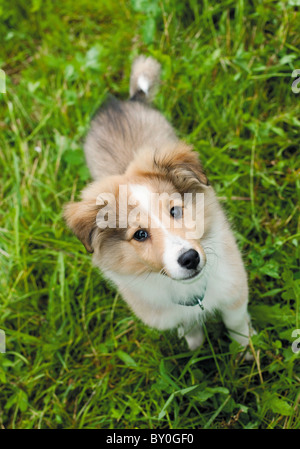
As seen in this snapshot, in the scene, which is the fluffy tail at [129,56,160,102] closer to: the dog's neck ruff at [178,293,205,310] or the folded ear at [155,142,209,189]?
the folded ear at [155,142,209,189]

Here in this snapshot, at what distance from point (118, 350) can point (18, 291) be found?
3.22ft

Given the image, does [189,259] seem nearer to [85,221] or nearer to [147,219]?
[147,219]

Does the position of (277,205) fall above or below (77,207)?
below

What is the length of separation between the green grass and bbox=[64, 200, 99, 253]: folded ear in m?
1.02

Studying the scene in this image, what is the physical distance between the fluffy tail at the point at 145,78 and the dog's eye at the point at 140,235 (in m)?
1.74

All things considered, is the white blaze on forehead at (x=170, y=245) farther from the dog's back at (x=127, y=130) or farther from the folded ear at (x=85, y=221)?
the dog's back at (x=127, y=130)

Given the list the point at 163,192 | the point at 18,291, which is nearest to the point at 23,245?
the point at 18,291

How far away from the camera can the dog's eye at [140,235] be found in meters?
2.37

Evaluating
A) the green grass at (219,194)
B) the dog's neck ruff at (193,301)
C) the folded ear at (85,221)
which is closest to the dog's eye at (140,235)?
the folded ear at (85,221)

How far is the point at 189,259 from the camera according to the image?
2.15 m

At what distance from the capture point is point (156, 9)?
4152 millimetres

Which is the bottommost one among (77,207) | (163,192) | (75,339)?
(75,339)

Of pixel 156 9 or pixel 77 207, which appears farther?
pixel 156 9
